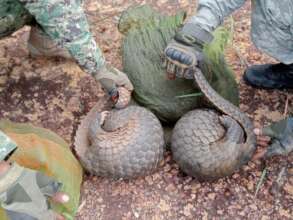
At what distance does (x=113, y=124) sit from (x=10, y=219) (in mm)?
780

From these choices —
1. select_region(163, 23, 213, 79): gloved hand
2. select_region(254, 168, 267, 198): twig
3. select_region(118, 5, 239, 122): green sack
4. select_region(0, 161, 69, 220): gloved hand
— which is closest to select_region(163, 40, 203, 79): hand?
select_region(163, 23, 213, 79): gloved hand

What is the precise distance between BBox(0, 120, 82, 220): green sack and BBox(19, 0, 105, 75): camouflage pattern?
393 millimetres

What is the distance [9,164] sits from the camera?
1909 mm

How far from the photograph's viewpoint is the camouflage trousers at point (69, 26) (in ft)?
7.54

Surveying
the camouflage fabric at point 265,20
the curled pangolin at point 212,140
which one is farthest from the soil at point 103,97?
the camouflage fabric at point 265,20

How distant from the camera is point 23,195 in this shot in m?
1.88

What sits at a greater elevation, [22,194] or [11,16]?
[11,16]

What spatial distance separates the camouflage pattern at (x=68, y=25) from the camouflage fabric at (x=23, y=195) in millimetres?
674

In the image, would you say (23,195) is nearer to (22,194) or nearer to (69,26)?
(22,194)

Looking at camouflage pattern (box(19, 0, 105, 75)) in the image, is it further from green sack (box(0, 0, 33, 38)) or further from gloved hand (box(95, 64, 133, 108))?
green sack (box(0, 0, 33, 38))

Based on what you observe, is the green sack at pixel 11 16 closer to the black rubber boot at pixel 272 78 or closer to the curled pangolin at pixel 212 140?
the curled pangolin at pixel 212 140

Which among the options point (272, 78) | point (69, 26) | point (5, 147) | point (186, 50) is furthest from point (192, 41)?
point (5, 147)

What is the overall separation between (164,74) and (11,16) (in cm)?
85

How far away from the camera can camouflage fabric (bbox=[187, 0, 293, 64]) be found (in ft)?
8.13
